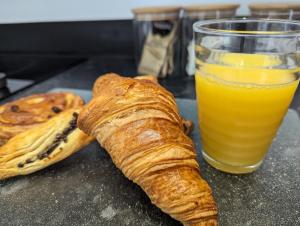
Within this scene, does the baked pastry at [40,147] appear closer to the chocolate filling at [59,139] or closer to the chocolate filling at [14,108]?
the chocolate filling at [59,139]

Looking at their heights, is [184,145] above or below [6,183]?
above

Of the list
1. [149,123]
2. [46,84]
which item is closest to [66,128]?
[149,123]

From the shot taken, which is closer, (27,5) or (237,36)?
(237,36)

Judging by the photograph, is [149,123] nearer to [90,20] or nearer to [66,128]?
[66,128]

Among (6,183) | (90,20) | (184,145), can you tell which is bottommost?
(6,183)

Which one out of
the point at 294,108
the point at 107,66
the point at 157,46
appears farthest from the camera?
the point at 107,66

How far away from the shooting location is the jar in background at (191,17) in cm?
94

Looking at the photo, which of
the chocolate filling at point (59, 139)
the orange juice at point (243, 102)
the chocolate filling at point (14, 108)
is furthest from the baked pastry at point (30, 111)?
the orange juice at point (243, 102)

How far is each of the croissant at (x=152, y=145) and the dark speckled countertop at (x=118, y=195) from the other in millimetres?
60

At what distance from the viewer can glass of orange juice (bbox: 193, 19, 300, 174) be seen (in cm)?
44

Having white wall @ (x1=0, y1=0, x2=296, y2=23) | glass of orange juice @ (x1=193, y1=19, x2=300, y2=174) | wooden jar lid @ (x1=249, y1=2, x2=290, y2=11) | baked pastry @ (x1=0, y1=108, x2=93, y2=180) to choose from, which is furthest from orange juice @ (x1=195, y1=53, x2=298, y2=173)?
white wall @ (x1=0, y1=0, x2=296, y2=23)

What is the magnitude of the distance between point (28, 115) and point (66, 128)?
5.9 inches

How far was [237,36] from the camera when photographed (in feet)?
1.43

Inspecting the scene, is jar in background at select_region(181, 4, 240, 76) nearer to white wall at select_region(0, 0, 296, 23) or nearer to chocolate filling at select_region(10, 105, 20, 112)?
white wall at select_region(0, 0, 296, 23)
